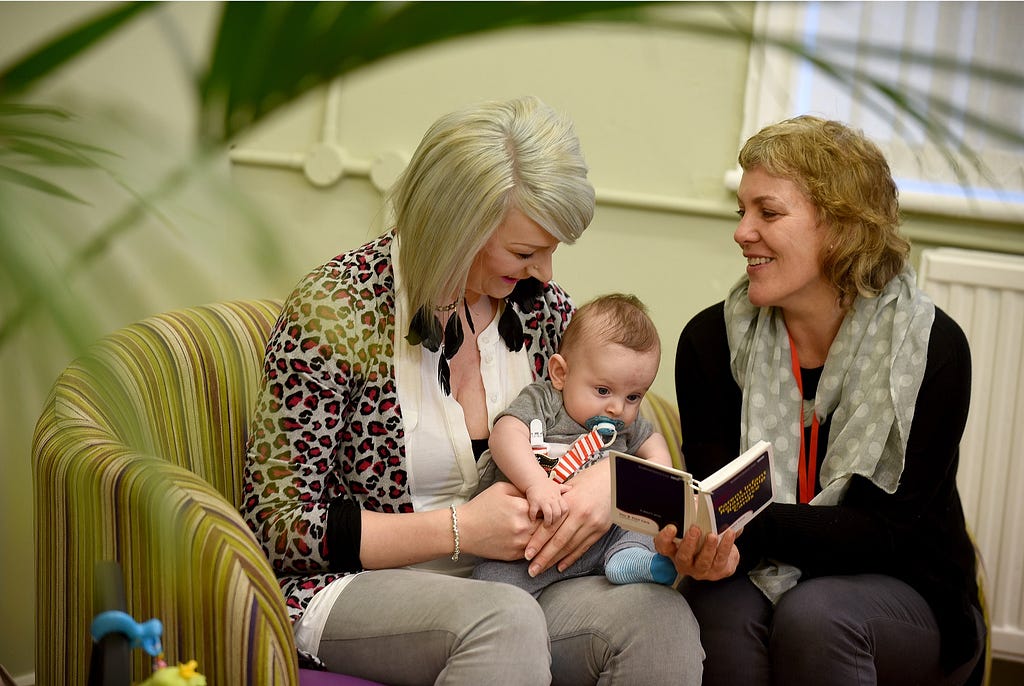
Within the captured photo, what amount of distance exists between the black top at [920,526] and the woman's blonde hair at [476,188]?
0.64 m

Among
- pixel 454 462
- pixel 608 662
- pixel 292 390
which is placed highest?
pixel 292 390

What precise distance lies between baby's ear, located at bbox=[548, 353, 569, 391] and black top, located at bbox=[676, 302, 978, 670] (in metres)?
0.41

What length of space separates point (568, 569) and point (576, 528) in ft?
0.32

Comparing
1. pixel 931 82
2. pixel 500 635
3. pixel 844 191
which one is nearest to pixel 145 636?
pixel 500 635

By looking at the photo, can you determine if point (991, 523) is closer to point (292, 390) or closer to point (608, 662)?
point (608, 662)

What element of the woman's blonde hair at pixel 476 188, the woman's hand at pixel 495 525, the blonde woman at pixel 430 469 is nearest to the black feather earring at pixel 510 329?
the blonde woman at pixel 430 469

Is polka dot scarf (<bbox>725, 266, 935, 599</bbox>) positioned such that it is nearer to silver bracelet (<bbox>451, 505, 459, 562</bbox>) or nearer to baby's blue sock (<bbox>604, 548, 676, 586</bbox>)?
baby's blue sock (<bbox>604, 548, 676, 586</bbox>)

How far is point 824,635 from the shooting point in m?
1.71

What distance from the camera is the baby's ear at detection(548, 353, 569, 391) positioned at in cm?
190

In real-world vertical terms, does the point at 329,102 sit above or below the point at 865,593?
above

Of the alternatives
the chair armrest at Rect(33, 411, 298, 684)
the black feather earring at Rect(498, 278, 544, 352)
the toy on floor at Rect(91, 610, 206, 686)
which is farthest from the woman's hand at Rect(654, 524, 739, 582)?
the toy on floor at Rect(91, 610, 206, 686)

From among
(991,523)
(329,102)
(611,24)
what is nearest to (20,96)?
(611,24)

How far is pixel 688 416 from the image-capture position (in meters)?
2.08

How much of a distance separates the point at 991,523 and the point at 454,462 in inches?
58.0
